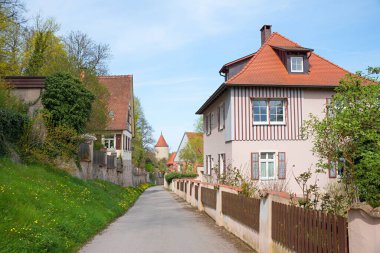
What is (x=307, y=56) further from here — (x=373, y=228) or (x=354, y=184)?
(x=373, y=228)

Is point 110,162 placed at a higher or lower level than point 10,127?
lower

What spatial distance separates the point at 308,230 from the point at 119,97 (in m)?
42.1

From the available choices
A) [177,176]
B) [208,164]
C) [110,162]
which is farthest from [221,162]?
[177,176]

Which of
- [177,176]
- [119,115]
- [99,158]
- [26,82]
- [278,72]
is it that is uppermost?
[278,72]

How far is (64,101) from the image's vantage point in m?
20.0

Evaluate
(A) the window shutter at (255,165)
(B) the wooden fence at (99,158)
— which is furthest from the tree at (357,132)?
(B) the wooden fence at (99,158)

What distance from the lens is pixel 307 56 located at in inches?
981

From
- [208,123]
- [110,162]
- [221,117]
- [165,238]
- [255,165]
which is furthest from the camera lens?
[110,162]

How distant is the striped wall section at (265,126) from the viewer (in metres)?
22.7

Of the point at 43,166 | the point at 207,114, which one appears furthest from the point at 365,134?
the point at 207,114

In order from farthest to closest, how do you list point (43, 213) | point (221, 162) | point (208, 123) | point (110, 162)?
point (110, 162) < point (208, 123) < point (221, 162) < point (43, 213)

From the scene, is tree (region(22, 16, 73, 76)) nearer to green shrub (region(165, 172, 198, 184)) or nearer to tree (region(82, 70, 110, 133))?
tree (region(82, 70, 110, 133))

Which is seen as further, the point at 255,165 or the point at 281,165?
the point at 281,165

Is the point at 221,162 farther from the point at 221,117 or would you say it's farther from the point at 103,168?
the point at 103,168
